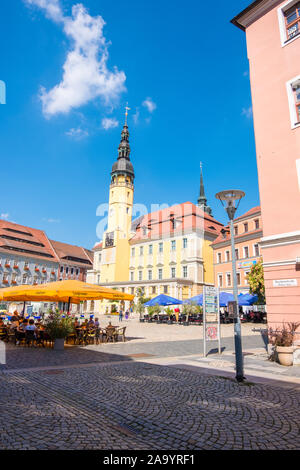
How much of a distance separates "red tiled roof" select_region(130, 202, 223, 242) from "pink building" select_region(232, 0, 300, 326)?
4027 cm

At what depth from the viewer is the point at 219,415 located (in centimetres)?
500

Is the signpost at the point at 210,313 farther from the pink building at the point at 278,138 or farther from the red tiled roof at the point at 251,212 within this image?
the red tiled roof at the point at 251,212

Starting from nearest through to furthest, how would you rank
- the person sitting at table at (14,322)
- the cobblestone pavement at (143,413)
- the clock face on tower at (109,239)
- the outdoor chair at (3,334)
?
the cobblestone pavement at (143,413), the person sitting at table at (14,322), the outdoor chair at (3,334), the clock face on tower at (109,239)

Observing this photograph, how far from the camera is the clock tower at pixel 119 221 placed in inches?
2530

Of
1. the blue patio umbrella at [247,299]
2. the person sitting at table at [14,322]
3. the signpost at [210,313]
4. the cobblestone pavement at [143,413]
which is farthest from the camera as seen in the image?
the blue patio umbrella at [247,299]

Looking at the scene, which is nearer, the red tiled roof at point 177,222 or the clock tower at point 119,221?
the red tiled roof at point 177,222

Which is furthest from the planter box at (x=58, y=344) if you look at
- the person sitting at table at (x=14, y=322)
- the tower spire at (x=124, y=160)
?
the tower spire at (x=124, y=160)

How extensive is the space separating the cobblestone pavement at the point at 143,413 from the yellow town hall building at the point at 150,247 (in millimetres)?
42896

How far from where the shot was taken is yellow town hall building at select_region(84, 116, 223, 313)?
52.6 meters

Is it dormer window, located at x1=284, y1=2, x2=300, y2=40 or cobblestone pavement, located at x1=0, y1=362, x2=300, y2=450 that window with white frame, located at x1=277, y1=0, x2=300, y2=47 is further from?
cobblestone pavement, located at x1=0, y1=362, x2=300, y2=450

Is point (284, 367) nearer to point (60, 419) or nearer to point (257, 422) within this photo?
point (257, 422)

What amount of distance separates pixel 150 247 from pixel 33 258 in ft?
96.0

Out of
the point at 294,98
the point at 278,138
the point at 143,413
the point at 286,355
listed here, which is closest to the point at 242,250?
the point at 278,138

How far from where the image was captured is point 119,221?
67625 millimetres
